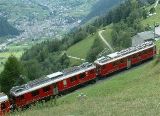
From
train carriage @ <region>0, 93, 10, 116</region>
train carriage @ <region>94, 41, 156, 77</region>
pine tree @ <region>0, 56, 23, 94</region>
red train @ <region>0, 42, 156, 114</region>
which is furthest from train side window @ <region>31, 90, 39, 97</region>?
train carriage @ <region>94, 41, 156, 77</region>

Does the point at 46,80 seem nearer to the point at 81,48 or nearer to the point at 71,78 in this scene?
the point at 71,78

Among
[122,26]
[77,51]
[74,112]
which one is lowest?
[77,51]

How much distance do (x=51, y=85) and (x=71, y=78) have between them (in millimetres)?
3869

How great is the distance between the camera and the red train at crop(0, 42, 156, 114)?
5453 cm

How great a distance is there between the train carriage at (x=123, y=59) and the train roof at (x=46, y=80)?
235 centimetres

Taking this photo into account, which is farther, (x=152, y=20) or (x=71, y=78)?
(x=152, y=20)

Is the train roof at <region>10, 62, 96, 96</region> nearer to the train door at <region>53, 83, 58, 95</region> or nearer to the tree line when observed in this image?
the train door at <region>53, 83, 58, 95</region>

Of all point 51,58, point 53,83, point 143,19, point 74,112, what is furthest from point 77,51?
point 74,112

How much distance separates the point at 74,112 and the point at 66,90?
29163mm

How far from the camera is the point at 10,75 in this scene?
67.4 metres

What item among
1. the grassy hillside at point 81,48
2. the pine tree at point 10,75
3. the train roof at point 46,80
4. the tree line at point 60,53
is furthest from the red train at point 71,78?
the grassy hillside at point 81,48

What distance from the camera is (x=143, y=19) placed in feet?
505

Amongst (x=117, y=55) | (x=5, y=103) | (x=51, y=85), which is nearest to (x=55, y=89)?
(x=51, y=85)

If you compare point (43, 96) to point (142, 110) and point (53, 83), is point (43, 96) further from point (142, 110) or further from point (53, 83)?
point (142, 110)
